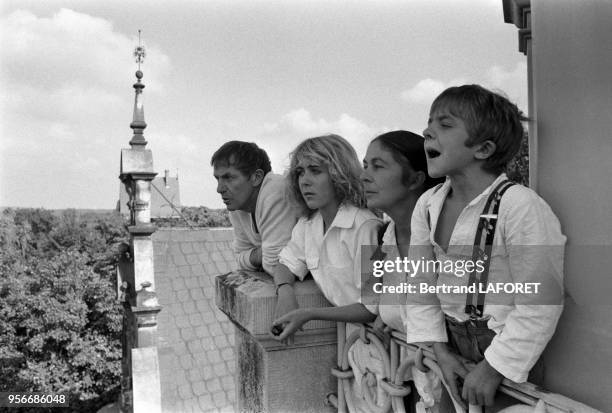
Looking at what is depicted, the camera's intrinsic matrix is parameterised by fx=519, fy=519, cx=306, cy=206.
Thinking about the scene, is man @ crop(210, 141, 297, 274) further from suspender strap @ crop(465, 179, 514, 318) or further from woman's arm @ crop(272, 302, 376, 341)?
suspender strap @ crop(465, 179, 514, 318)

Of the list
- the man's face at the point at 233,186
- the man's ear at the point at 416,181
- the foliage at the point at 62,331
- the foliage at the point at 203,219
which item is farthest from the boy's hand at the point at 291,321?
the foliage at the point at 203,219

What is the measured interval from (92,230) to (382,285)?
30133 millimetres

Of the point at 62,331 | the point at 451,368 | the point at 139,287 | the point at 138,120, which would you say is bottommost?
the point at 62,331

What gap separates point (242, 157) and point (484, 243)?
168 cm

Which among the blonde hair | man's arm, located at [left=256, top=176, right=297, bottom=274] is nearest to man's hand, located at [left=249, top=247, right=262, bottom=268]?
man's arm, located at [left=256, top=176, right=297, bottom=274]

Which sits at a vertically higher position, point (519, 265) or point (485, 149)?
point (485, 149)

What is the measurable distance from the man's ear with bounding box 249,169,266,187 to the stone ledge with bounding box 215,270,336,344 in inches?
26.2

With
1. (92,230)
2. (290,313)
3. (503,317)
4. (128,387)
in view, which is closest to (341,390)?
(290,313)

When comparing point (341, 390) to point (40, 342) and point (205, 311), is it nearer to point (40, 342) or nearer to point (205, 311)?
point (205, 311)

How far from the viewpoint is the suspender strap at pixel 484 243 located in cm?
128

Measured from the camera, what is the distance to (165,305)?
13.0 m

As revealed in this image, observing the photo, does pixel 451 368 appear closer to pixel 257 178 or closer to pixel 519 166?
pixel 519 166

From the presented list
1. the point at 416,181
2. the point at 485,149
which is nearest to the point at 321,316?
the point at 416,181

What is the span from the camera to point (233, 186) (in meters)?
2.72
